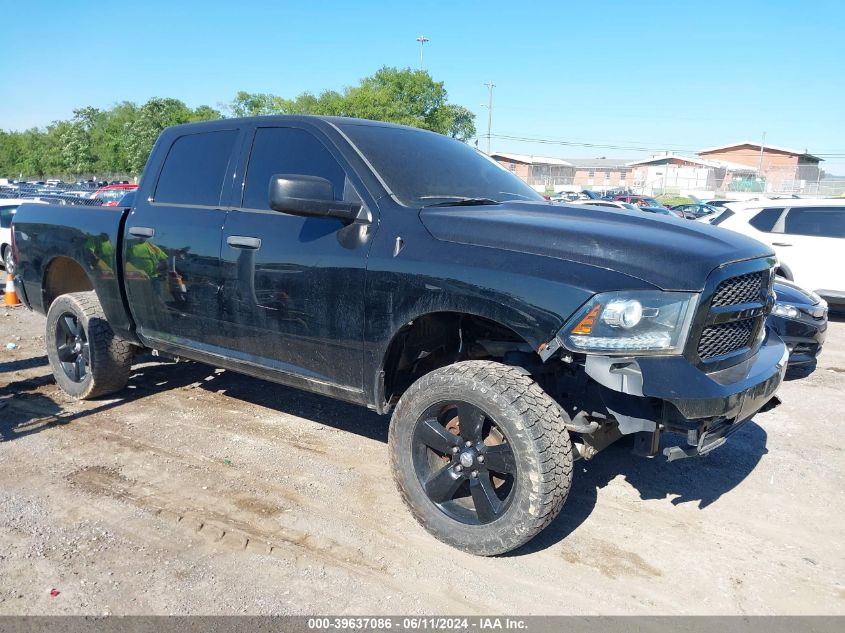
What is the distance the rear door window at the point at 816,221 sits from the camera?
9641mm

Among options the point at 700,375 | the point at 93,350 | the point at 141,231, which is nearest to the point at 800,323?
the point at 700,375

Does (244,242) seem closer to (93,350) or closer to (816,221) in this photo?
(93,350)

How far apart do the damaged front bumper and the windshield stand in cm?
140

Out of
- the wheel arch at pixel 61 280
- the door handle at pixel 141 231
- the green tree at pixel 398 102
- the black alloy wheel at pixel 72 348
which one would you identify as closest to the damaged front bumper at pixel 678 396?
the door handle at pixel 141 231

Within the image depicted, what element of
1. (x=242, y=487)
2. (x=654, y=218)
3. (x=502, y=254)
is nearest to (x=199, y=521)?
(x=242, y=487)

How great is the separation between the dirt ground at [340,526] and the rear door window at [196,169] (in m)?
1.62

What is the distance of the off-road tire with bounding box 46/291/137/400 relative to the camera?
16.8 ft

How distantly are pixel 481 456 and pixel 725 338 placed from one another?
1217mm

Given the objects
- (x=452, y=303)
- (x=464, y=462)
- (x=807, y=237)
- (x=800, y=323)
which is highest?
(x=452, y=303)

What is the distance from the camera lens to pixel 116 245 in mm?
4777

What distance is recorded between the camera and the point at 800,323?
5938 mm

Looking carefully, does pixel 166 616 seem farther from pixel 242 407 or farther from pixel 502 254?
pixel 242 407

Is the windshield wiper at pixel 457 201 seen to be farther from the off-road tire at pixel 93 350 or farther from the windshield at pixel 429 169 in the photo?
the off-road tire at pixel 93 350

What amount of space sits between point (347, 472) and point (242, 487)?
62cm
